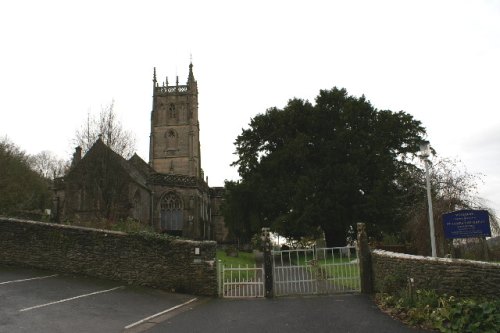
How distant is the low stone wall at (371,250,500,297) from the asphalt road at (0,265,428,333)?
1.13m

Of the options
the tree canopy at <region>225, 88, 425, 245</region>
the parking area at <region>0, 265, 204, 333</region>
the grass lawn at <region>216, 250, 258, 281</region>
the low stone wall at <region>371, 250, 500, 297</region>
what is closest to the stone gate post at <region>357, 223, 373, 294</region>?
the low stone wall at <region>371, 250, 500, 297</region>

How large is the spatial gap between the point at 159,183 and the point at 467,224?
131 ft

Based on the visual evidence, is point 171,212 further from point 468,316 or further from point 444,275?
point 468,316

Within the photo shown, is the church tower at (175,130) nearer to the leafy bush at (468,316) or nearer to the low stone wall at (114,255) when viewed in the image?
the low stone wall at (114,255)

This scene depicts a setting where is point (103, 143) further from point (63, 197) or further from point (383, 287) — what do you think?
point (383, 287)

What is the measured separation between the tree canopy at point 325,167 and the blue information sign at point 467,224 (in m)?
19.5

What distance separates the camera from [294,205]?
33656mm

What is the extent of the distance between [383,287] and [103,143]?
2146 cm

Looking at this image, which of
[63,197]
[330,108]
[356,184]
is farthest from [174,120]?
[356,184]

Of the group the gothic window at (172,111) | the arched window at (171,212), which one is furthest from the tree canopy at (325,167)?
the gothic window at (172,111)

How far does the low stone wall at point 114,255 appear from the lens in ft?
51.6

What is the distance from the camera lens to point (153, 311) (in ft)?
40.8

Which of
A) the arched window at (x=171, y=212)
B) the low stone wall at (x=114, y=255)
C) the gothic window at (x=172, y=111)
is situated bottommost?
the low stone wall at (x=114, y=255)

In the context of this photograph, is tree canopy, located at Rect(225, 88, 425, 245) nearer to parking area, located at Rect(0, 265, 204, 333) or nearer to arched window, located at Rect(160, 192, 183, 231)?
arched window, located at Rect(160, 192, 183, 231)
